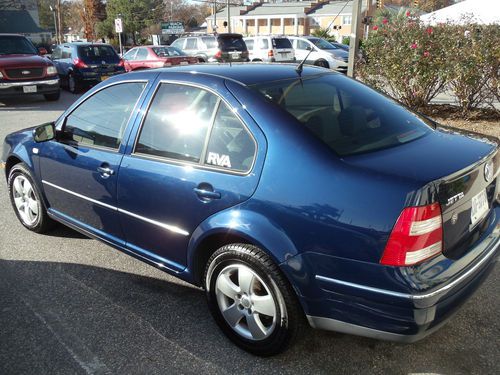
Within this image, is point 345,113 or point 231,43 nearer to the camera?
point 345,113

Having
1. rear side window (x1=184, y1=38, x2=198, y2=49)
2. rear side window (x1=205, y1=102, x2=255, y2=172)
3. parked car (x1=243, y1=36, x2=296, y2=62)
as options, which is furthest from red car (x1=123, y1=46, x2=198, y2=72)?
rear side window (x1=205, y1=102, x2=255, y2=172)

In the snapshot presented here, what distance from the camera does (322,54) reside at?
2058 centimetres

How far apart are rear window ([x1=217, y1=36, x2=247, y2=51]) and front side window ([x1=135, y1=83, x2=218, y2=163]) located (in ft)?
56.5

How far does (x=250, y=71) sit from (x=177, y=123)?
580 millimetres

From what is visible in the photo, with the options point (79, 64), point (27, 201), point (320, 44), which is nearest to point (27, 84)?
point (79, 64)

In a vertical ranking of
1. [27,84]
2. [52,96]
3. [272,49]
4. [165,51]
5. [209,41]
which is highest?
[209,41]

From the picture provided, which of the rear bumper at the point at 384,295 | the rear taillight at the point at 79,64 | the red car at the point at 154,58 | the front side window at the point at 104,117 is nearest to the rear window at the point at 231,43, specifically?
the red car at the point at 154,58

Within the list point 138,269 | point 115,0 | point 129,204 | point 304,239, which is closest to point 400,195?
point 304,239

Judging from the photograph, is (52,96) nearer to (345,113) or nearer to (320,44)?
(345,113)

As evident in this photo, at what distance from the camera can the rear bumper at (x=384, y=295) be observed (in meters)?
2.06

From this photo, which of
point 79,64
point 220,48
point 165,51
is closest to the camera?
point 79,64

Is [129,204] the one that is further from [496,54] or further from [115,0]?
[115,0]

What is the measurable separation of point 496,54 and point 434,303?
6.80 metres

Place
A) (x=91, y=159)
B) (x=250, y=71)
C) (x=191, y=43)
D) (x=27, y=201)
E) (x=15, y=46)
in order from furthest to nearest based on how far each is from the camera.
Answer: (x=191, y=43) < (x=15, y=46) < (x=27, y=201) < (x=91, y=159) < (x=250, y=71)
